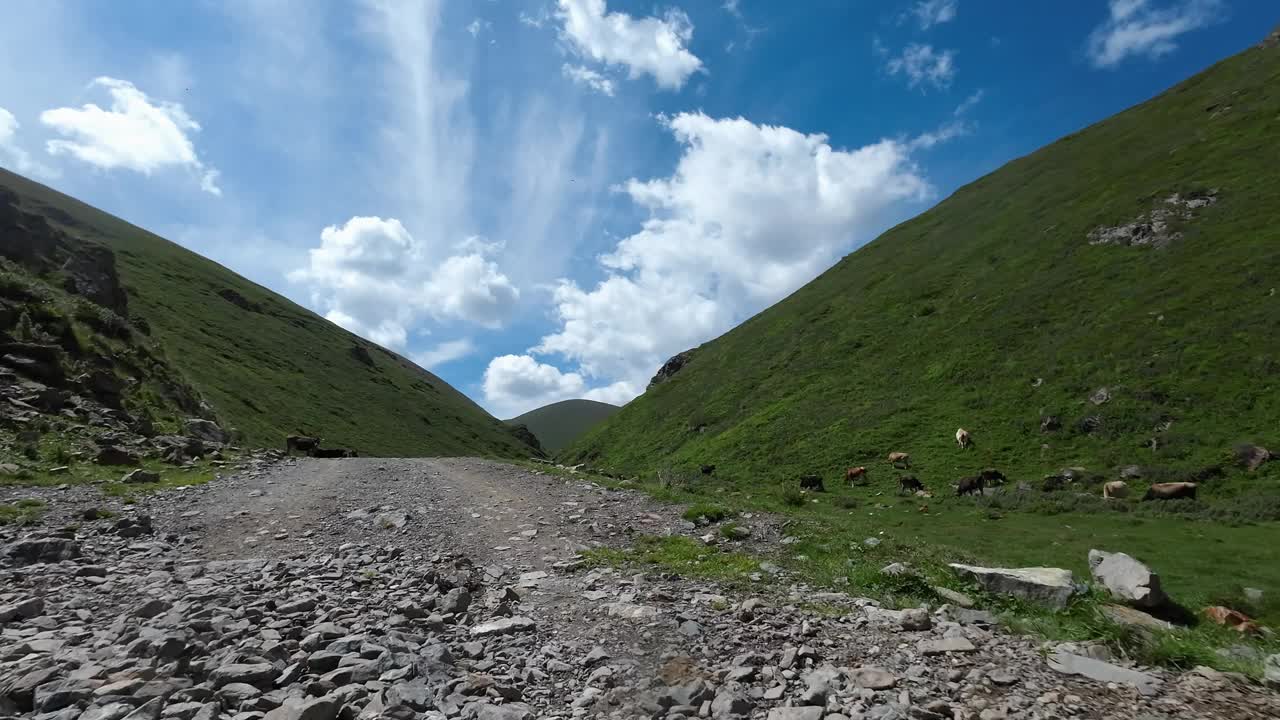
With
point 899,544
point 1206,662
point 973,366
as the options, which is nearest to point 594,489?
point 899,544

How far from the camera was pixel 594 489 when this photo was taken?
1955 centimetres

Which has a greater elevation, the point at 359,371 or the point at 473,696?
the point at 359,371

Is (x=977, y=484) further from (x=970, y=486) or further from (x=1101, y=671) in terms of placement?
(x=1101, y=671)

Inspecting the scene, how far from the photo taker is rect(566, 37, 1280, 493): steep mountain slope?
37688 millimetres

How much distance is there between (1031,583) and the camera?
7.70 meters

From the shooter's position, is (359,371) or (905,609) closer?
(905,609)

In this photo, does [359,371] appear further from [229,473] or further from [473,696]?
[473,696]

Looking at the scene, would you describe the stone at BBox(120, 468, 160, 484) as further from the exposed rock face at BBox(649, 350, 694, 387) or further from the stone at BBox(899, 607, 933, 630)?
the exposed rock face at BBox(649, 350, 694, 387)

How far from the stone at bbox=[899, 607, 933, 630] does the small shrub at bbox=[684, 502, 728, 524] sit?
746cm

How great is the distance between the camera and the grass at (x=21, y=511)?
11.5 metres

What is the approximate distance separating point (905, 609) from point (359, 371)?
138964 millimetres

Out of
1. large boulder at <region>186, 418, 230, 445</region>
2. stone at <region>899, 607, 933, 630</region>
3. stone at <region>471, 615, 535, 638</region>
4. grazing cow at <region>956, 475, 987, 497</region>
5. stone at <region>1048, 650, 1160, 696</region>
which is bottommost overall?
grazing cow at <region>956, 475, 987, 497</region>

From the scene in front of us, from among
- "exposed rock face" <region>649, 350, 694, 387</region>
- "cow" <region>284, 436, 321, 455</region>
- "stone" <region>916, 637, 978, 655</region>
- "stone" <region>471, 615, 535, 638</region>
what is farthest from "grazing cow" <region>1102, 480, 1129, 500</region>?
"exposed rock face" <region>649, 350, 694, 387</region>

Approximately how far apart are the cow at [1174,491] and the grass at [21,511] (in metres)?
43.7
